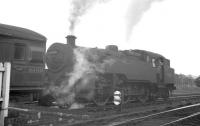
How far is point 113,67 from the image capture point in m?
13.6

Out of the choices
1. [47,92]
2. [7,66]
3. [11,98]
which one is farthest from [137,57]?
[7,66]

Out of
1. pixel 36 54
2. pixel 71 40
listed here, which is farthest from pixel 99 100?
pixel 36 54

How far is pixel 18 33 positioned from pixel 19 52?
25.0 inches

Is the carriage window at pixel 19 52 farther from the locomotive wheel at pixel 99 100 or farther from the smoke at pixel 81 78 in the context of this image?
the locomotive wheel at pixel 99 100

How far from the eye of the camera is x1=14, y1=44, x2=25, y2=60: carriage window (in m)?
8.44

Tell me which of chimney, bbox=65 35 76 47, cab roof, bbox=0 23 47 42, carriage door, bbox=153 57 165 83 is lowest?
carriage door, bbox=153 57 165 83

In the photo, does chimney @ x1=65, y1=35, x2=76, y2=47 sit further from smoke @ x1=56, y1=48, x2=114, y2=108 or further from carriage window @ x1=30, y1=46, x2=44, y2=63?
carriage window @ x1=30, y1=46, x2=44, y2=63

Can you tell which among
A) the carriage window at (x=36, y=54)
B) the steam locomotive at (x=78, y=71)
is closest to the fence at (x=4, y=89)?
the steam locomotive at (x=78, y=71)

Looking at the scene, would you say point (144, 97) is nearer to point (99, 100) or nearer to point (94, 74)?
point (99, 100)

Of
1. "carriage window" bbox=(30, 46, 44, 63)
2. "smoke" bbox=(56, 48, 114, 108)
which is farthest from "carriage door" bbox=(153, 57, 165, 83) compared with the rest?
"carriage window" bbox=(30, 46, 44, 63)

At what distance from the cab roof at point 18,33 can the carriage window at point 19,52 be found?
0.33 m

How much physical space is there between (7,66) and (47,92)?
6.63m

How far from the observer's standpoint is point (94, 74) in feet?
41.1

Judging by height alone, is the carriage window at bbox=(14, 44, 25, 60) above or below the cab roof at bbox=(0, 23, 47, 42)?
below
